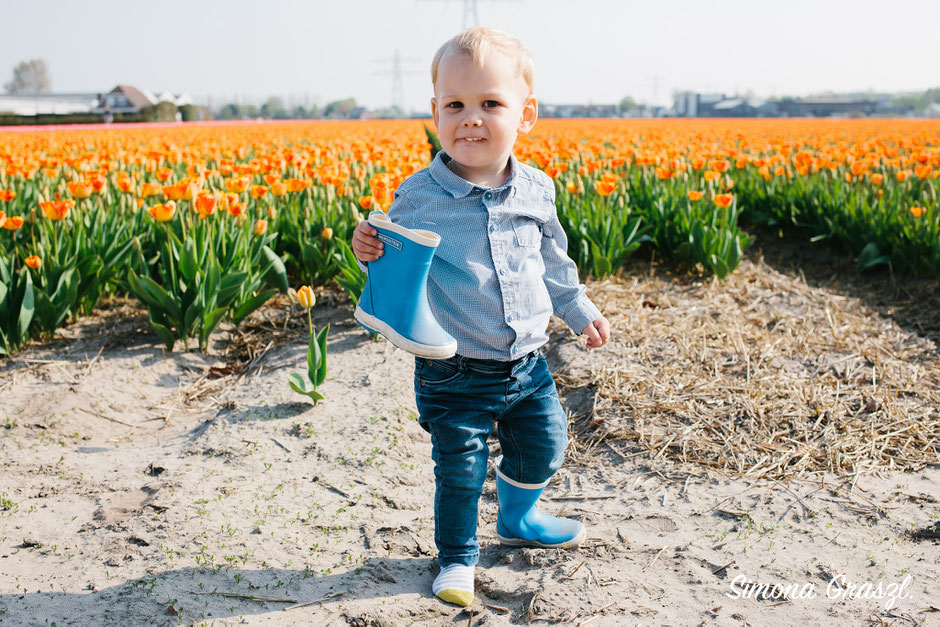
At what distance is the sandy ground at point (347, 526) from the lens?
6.14ft

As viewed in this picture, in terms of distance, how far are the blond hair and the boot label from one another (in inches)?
15.6

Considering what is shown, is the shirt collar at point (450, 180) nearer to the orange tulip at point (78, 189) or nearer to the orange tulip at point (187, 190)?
the orange tulip at point (187, 190)

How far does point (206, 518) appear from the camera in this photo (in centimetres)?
226

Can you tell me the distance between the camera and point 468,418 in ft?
6.06

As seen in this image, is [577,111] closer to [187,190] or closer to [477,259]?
[187,190]

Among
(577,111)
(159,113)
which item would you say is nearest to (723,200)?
(159,113)

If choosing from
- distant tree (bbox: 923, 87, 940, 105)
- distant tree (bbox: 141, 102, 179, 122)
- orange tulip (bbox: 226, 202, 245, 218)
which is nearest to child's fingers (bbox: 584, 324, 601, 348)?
orange tulip (bbox: 226, 202, 245, 218)

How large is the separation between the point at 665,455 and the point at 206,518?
1.53 meters

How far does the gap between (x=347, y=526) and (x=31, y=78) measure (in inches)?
4467

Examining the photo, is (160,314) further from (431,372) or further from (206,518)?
(431,372)

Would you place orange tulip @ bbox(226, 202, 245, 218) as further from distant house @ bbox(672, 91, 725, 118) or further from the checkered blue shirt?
distant house @ bbox(672, 91, 725, 118)

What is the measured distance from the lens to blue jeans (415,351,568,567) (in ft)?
6.05

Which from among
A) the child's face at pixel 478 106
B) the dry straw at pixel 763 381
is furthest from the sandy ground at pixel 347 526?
the child's face at pixel 478 106

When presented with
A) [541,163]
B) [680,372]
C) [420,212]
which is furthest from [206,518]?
[541,163]
